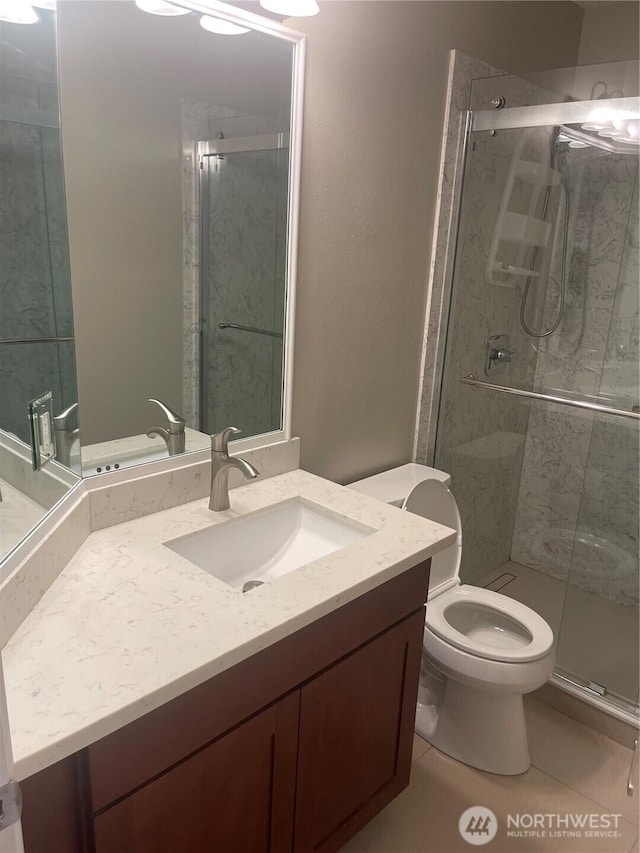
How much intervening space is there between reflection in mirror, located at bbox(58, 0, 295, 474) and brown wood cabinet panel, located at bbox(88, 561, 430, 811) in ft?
2.08

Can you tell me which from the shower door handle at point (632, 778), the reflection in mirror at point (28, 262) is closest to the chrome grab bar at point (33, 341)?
the reflection in mirror at point (28, 262)

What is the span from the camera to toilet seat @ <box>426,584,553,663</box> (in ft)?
6.30

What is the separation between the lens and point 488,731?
2.00 meters

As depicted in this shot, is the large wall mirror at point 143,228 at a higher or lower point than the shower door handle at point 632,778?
higher

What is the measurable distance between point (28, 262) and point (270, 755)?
1061 mm

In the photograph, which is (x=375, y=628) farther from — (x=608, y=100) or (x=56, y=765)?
(x=608, y=100)

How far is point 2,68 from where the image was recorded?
1087 millimetres

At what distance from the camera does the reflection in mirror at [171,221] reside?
138 cm

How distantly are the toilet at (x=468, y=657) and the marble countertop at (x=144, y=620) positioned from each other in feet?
1.75

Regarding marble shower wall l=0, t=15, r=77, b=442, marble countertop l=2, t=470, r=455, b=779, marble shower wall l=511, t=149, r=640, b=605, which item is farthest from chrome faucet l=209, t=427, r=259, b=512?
marble shower wall l=511, t=149, r=640, b=605

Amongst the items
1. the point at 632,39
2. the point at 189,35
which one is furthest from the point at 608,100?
the point at 189,35

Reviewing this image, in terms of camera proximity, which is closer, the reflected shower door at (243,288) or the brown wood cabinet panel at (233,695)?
the brown wood cabinet panel at (233,695)

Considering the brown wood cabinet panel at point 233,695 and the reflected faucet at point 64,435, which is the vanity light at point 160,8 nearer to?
the reflected faucet at point 64,435

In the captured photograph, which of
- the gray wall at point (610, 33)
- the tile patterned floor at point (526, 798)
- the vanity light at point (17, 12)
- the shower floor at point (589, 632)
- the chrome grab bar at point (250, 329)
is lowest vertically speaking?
the tile patterned floor at point (526, 798)
